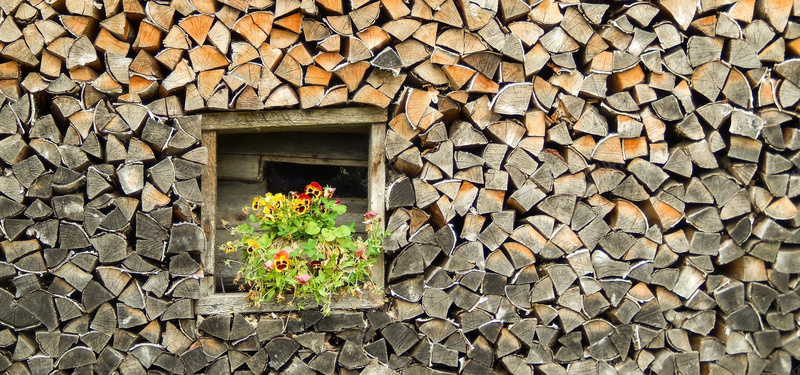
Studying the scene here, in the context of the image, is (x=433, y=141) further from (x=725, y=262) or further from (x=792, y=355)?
(x=792, y=355)

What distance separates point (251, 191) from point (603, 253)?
1.94 metres

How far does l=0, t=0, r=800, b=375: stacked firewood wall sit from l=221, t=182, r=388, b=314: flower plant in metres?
0.14

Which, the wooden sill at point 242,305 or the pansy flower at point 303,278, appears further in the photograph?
the wooden sill at point 242,305

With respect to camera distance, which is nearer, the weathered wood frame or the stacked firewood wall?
the stacked firewood wall

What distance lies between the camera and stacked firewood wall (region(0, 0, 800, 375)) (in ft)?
9.12

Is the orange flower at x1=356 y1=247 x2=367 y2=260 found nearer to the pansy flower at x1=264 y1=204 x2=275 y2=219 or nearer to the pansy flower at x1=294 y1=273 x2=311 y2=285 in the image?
the pansy flower at x1=294 y1=273 x2=311 y2=285

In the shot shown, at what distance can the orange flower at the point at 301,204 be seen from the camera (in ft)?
9.43

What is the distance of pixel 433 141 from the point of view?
2939mm

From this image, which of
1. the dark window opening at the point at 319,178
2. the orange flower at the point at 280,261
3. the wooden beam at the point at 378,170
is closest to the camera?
the orange flower at the point at 280,261

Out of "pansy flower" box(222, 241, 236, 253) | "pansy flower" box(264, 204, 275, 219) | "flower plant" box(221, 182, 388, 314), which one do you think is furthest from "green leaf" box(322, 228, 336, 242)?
"pansy flower" box(222, 241, 236, 253)

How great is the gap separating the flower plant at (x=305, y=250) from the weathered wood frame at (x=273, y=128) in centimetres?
8

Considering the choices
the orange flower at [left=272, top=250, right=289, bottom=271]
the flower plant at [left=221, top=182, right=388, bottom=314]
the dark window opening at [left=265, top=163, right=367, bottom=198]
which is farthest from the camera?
the dark window opening at [left=265, top=163, right=367, bottom=198]

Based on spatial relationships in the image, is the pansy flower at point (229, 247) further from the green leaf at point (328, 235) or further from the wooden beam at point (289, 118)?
the wooden beam at point (289, 118)

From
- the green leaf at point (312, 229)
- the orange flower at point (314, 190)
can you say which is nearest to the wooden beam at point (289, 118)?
the orange flower at point (314, 190)
